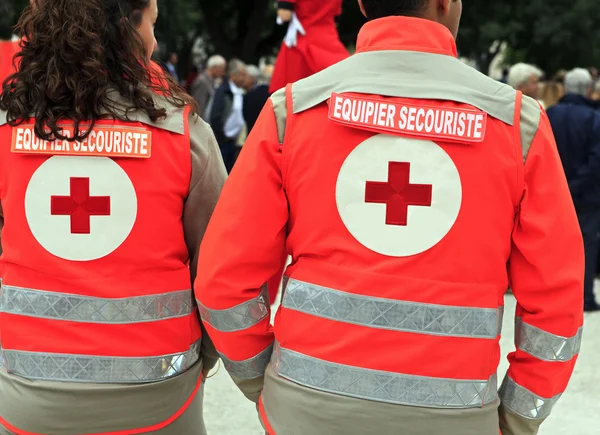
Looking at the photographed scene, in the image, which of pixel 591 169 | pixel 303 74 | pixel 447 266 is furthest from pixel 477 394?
pixel 591 169

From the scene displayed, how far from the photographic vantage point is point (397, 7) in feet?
6.23

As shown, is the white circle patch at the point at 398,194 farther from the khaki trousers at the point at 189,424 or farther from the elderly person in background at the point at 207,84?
the elderly person in background at the point at 207,84

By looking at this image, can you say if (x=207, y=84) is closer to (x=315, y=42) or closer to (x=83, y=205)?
(x=315, y=42)

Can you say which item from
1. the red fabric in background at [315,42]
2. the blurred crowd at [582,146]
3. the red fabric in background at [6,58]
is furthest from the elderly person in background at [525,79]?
the red fabric in background at [6,58]

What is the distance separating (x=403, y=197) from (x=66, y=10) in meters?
1.01

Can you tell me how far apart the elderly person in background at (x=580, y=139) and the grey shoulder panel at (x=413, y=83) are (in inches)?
180

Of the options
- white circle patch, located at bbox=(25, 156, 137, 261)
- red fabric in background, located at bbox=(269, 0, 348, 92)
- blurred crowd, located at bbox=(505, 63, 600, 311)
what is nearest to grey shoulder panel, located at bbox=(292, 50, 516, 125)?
white circle patch, located at bbox=(25, 156, 137, 261)

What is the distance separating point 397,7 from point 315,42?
379 cm

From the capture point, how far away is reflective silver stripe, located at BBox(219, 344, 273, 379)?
2.07m

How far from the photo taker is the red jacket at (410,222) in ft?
5.93

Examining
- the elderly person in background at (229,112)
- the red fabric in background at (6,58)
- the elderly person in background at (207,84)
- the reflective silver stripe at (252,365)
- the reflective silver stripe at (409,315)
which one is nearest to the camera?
the reflective silver stripe at (409,315)

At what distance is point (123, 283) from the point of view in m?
2.13

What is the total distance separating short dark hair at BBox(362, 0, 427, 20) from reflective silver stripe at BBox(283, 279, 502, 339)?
2.15 ft

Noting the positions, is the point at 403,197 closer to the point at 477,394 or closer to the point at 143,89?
the point at 477,394
